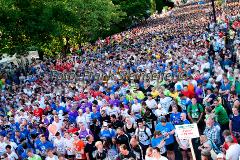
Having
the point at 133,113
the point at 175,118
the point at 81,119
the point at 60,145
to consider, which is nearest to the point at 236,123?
the point at 175,118

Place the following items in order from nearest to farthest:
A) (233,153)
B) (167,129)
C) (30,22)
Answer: (233,153) < (167,129) < (30,22)

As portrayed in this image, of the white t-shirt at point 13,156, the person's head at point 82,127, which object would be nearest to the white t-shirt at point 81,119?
the person's head at point 82,127

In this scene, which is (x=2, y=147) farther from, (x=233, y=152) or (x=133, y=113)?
(x=233, y=152)

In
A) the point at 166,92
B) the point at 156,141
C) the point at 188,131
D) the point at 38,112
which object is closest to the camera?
the point at 188,131

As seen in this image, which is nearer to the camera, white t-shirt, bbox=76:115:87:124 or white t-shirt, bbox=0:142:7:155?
white t-shirt, bbox=0:142:7:155

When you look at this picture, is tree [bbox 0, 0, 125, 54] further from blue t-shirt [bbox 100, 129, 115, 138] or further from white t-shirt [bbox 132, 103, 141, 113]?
blue t-shirt [bbox 100, 129, 115, 138]

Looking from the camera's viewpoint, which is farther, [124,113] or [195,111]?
[124,113]

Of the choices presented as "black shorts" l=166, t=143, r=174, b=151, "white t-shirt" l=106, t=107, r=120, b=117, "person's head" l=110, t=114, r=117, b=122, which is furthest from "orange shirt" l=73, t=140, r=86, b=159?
"white t-shirt" l=106, t=107, r=120, b=117

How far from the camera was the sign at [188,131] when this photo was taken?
968 centimetres

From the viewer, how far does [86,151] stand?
11.9 m

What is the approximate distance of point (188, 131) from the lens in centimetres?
979

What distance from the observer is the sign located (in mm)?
9680

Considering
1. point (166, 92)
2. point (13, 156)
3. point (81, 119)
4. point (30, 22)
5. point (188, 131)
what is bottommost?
point (13, 156)

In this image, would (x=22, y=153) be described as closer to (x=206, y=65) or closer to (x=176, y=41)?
(x=206, y=65)
